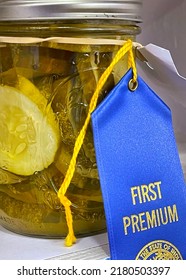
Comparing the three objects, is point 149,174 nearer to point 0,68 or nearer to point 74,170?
point 74,170

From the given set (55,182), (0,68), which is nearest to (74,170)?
(55,182)

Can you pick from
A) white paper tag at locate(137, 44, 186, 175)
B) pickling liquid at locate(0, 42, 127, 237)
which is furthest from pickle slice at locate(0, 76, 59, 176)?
white paper tag at locate(137, 44, 186, 175)

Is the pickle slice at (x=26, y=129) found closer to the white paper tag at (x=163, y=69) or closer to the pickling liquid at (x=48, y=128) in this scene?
the pickling liquid at (x=48, y=128)

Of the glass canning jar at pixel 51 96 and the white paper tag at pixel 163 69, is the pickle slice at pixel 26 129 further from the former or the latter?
the white paper tag at pixel 163 69

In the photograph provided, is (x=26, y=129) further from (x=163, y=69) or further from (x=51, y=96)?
(x=163, y=69)

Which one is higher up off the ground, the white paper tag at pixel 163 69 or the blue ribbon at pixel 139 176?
the white paper tag at pixel 163 69

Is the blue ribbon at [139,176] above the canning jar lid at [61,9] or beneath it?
beneath

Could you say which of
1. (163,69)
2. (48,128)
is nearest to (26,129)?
(48,128)

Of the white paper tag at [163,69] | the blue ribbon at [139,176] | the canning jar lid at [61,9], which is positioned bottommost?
the blue ribbon at [139,176]

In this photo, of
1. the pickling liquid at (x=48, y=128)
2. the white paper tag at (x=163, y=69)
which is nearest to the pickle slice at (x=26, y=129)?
the pickling liquid at (x=48, y=128)
